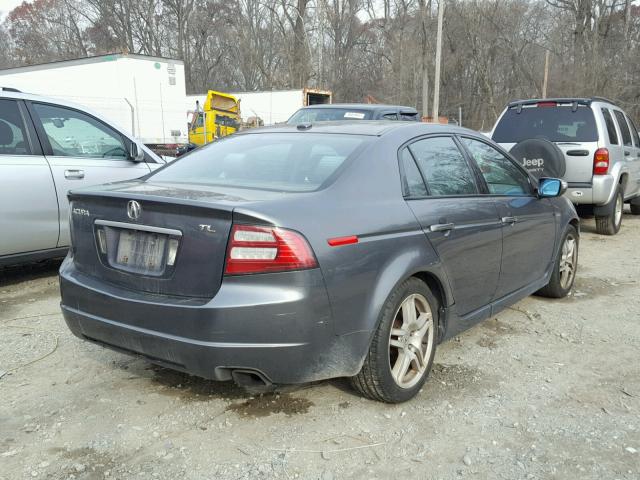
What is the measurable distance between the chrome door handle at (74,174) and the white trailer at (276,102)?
20.9 meters

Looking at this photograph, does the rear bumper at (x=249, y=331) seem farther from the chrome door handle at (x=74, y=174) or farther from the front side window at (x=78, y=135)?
the front side window at (x=78, y=135)

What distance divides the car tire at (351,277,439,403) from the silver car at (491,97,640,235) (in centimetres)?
492

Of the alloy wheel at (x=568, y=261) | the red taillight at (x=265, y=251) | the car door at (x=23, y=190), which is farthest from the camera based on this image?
the alloy wheel at (x=568, y=261)

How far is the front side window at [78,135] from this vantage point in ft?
17.6

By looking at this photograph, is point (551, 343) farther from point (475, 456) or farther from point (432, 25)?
point (432, 25)

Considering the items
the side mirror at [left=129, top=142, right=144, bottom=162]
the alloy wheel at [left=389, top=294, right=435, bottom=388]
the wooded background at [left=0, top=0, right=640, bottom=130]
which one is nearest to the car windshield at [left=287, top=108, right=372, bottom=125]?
the side mirror at [left=129, top=142, right=144, bottom=162]

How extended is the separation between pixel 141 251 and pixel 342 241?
0.98 m

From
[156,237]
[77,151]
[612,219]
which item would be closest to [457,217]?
[156,237]

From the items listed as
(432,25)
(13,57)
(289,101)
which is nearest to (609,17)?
(432,25)

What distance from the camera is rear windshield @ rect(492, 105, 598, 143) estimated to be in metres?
7.95

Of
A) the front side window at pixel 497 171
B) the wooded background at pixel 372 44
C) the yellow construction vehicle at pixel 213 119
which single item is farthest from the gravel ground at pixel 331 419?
the wooded background at pixel 372 44

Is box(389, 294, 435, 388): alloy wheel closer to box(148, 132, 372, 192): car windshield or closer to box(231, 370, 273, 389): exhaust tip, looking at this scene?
box(231, 370, 273, 389): exhaust tip

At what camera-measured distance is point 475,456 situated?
269 centimetres

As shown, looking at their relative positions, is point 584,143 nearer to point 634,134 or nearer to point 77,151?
point 634,134
